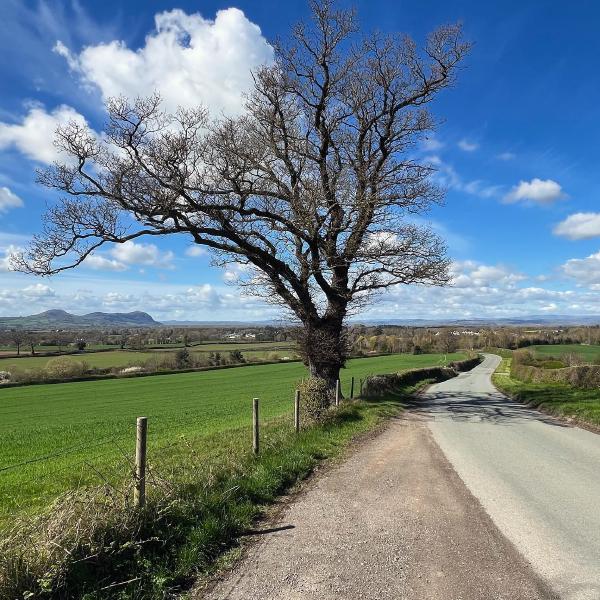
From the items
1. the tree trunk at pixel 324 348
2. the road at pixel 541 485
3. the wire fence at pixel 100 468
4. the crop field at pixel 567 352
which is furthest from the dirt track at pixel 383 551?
the crop field at pixel 567 352

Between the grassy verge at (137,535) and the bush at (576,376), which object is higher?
the grassy verge at (137,535)

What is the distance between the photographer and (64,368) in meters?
65.9

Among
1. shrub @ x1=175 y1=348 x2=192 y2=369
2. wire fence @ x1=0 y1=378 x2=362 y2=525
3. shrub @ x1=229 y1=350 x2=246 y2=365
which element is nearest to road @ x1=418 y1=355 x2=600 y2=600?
wire fence @ x1=0 y1=378 x2=362 y2=525

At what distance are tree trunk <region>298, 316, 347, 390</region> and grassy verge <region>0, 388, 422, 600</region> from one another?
10.8 metres

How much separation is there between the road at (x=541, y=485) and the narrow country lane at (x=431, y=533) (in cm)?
3

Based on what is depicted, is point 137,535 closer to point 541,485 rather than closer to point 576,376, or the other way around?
point 541,485

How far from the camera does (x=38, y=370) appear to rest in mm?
64188

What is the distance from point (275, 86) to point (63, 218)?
9.79 m

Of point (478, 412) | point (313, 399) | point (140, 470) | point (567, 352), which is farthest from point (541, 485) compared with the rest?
point (567, 352)

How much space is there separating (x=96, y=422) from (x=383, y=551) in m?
25.3

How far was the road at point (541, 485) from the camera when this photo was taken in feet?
18.3

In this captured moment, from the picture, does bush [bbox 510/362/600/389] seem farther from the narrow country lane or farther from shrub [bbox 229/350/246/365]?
shrub [bbox 229/350/246/365]

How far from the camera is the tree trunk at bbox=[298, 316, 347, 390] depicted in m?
20.0

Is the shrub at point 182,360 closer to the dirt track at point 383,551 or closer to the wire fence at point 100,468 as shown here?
the wire fence at point 100,468
